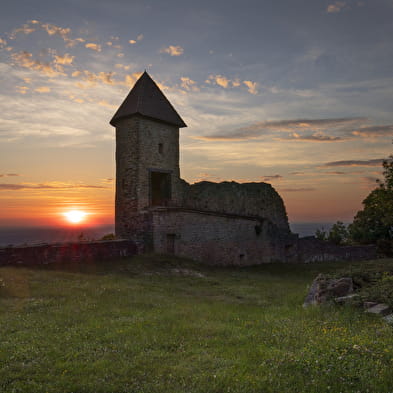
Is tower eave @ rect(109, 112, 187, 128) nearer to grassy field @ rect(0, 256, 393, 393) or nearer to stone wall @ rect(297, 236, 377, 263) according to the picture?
grassy field @ rect(0, 256, 393, 393)

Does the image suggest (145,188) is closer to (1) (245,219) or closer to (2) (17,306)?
(1) (245,219)

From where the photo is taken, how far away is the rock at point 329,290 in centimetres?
1177

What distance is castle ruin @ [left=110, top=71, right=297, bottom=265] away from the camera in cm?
2578

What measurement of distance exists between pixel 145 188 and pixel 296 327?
19349 mm

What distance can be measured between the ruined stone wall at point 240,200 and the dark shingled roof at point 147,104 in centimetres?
634

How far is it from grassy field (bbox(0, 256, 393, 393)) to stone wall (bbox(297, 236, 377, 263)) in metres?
20.0

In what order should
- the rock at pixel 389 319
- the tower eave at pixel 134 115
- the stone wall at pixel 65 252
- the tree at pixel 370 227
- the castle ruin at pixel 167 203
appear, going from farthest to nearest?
the tree at pixel 370 227
the tower eave at pixel 134 115
the castle ruin at pixel 167 203
the stone wall at pixel 65 252
the rock at pixel 389 319

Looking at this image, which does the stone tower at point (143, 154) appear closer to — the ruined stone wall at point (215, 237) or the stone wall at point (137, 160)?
the stone wall at point (137, 160)

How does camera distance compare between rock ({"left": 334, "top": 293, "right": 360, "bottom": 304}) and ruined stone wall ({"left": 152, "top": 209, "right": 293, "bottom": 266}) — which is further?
ruined stone wall ({"left": 152, "top": 209, "right": 293, "bottom": 266})

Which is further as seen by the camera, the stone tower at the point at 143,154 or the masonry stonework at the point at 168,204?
the stone tower at the point at 143,154

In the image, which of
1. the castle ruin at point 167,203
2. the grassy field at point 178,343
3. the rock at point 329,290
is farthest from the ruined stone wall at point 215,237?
the rock at point 329,290

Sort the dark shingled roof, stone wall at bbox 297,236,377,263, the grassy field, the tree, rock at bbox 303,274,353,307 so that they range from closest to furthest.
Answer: the grassy field, rock at bbox 303,274,353,307, the dark shingled roof, stone wall at bbox 297,236,377,263, the tree

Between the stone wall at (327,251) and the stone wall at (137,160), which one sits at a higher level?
the stone wall at (137,160)

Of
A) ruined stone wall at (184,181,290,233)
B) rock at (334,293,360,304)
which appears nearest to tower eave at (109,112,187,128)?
ruined stone wall at (184,181,290,233)
